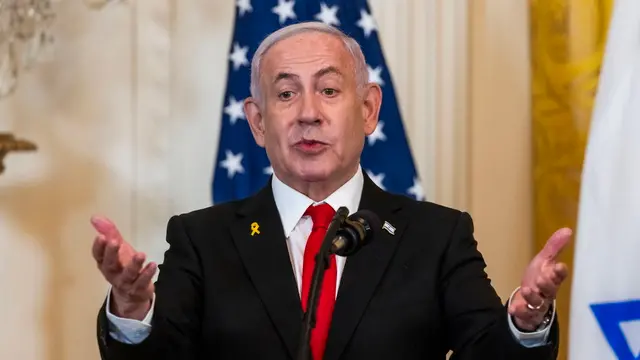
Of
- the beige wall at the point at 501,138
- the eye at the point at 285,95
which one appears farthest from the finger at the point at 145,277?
the beige wall at the point at 501,138

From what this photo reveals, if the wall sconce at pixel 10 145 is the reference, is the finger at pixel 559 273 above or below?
below

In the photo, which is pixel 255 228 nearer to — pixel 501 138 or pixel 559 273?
pixel 559 273

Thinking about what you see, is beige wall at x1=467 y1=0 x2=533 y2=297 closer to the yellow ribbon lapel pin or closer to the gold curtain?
the gold curtain

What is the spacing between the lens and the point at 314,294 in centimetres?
135

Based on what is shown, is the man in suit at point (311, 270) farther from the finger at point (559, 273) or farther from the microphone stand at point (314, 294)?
the microphone stand at point (314, 294)

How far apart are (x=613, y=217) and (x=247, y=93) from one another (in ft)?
4.17

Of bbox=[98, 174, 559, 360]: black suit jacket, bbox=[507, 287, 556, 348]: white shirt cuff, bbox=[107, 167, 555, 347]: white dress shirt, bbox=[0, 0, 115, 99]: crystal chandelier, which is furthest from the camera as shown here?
bbox=[0, 0, 115, 99]: crystal chandelier

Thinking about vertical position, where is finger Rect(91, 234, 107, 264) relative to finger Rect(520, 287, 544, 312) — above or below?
above

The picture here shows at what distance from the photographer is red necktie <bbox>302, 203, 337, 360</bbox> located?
1764 mm

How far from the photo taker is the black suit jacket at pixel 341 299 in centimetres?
175

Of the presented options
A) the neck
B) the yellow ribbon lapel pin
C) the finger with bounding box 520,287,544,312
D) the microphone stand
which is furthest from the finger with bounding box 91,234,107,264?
the finger with bounding box 520,287,544,312

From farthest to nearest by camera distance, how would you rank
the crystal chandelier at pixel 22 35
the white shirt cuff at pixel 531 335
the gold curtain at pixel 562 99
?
the gold curtain at pixel 562 99, the crystal chandelier at pixel 22 35, the white shirt cuff at pixel 531 335

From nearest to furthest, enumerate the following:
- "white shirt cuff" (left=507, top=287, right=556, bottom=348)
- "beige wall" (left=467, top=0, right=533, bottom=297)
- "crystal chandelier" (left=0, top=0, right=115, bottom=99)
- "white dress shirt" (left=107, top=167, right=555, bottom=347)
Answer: "white shirt cuff" (left=507, top=287, right=556, bottom=348) < "white dress shirt" (left=107, top=167, right=555, bottom=347) < "crystal chandelier" (left=0, top=0, right=115, bottom=99) < "beige wall" (left=467, top=0, right=533, bottom=297)

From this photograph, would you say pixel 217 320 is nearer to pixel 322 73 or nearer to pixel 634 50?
pixel 322 73
